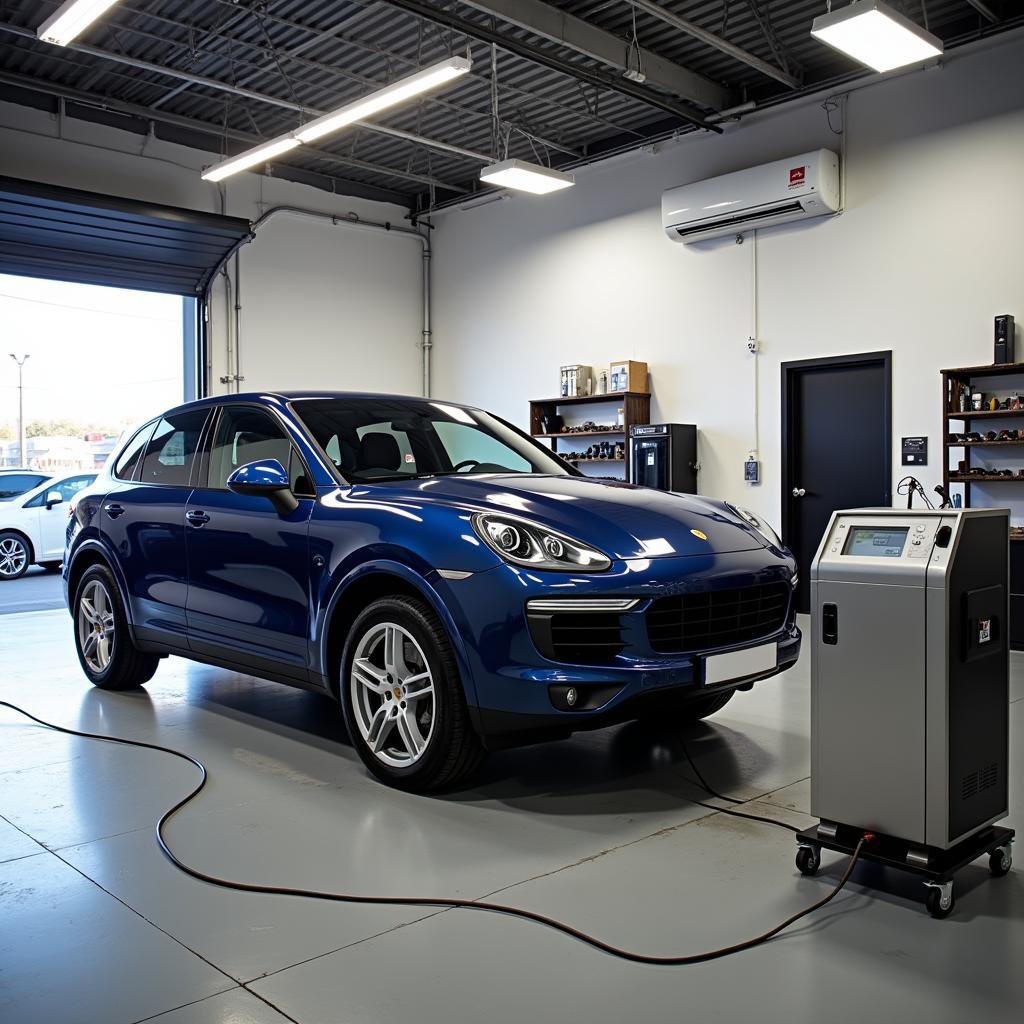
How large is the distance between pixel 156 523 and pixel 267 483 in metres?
1.10

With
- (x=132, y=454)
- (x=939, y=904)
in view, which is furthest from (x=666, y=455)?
(x=939, y=904)

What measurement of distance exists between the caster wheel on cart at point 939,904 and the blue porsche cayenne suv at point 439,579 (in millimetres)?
916

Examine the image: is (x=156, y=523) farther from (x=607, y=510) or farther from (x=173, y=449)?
(x=607, y=510)

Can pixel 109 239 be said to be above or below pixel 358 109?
below

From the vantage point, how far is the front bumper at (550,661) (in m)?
2.96

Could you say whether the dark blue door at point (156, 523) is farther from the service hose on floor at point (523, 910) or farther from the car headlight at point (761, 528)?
the car headlight at point (761, 528)

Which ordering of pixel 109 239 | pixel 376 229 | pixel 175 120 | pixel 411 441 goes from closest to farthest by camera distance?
pixel 411 441
pixel 109 239
pixel 175 120
pixel 376 229

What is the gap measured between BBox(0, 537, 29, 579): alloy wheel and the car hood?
8994 millimetres

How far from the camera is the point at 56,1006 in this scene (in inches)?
78.3

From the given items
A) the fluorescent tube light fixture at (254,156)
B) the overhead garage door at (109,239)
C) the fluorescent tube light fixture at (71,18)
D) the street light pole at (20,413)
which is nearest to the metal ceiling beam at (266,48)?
the fluorescent tube light fixture at (254,156)

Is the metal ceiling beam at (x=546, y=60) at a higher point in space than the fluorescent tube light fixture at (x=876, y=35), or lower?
higher

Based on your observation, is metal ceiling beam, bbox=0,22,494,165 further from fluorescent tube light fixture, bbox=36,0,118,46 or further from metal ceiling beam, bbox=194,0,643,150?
fluorescent tube light fixture, bbox=36,0,118,46

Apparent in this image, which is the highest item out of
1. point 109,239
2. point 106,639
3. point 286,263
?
point 286,263

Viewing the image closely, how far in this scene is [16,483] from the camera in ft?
37.4
